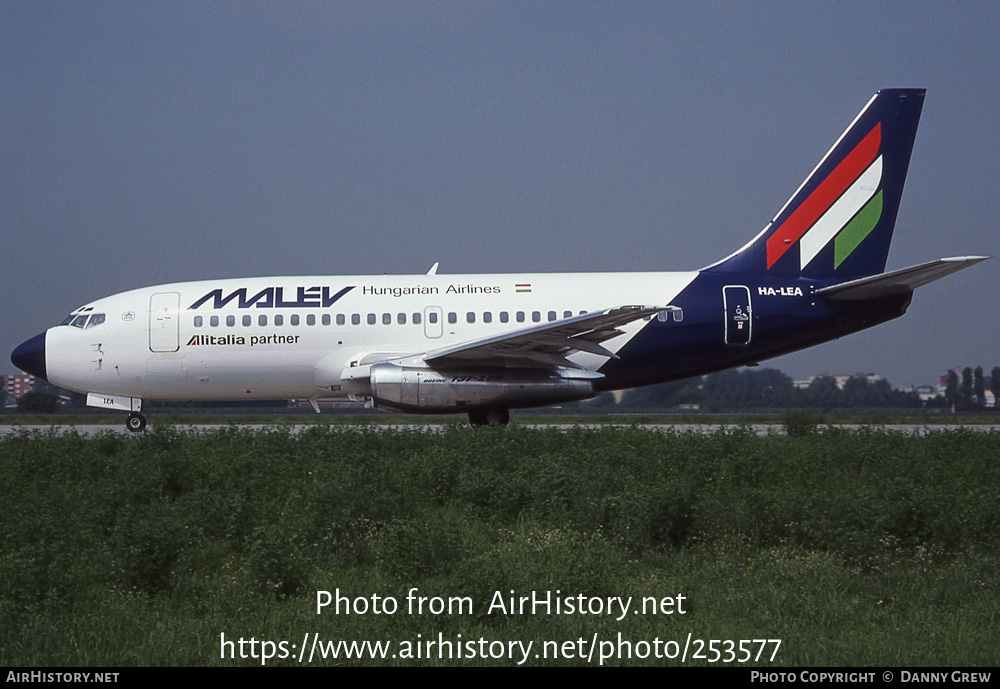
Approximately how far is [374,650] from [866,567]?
4.03 meters

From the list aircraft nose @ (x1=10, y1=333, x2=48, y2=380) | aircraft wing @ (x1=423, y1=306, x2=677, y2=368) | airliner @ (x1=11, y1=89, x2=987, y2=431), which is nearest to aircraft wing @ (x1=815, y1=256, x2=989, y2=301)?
airliner @ (x1=11, y1=89, x2=987, y2=431)

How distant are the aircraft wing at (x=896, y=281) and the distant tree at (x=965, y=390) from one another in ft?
77.3

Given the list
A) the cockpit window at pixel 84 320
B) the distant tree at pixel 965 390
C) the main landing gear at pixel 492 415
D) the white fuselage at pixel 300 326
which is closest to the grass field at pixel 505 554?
the main landing gear at pixel 492 415

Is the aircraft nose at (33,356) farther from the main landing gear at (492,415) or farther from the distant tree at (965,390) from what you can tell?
the distant tree at (965,390)

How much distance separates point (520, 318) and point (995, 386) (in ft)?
96.4

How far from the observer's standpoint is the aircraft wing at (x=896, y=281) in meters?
16.8

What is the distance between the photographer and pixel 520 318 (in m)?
19.1

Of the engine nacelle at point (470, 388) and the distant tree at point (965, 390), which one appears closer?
the engine nacelle at point (470, 388)

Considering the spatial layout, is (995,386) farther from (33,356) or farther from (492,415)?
(33,356)

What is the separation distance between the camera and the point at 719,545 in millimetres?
7934

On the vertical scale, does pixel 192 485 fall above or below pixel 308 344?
below

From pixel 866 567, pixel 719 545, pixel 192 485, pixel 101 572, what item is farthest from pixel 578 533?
pixel 192 485

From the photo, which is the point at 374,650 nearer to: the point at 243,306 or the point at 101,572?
the point at 101,572

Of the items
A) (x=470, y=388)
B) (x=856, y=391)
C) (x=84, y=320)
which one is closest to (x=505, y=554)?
(x=470, y=388)
